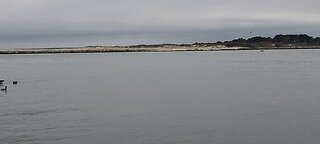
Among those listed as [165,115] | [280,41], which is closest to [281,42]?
[280,41]

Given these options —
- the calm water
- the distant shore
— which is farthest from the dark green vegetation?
the calm water

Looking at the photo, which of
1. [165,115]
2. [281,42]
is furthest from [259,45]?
[165,115]

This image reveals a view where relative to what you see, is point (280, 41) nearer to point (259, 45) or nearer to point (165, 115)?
point (259, 45)

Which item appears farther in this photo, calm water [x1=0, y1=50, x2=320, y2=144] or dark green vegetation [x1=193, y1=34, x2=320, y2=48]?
dark green vegetation [x1=193, y1=34, x2=320, y2=48]

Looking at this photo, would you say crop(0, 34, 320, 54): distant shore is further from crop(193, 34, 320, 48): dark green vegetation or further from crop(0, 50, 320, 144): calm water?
crop(0, 50, 320, 144): calm water

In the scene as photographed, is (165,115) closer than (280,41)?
Yes

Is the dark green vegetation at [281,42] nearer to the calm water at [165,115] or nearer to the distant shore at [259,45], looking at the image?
the distant shore at [259,45]

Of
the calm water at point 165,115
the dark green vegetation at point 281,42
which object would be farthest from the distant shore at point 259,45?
the calm water at point 165,115

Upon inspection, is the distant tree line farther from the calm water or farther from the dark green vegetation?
the calm water

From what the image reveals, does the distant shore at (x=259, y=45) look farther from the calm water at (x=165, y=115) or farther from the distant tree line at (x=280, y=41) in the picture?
the calm water at (x=165, y=115)

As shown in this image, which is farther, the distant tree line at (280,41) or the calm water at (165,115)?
the distant tree line at (280,41)

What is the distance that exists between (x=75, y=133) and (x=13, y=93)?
13364 mm

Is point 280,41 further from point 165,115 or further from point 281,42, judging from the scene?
point 165,115

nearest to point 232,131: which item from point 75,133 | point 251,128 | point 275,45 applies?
point 251,128
